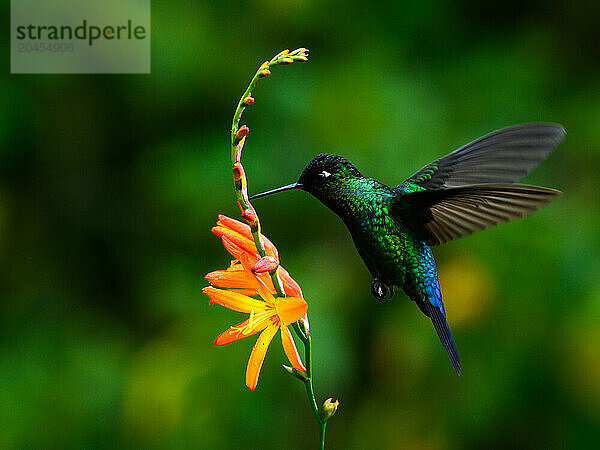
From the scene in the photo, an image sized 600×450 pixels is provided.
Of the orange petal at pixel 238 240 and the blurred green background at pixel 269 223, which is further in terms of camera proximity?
the blurred green background at pixel 269 223

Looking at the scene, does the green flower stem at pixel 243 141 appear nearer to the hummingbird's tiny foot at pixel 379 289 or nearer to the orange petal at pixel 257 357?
the orange petal at pixel 257 357

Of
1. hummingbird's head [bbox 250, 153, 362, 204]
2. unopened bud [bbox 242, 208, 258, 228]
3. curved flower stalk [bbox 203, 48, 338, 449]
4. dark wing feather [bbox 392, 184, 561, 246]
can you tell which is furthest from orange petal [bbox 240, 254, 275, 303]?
dark wing feather [bbox 392, 184, 561, 246]

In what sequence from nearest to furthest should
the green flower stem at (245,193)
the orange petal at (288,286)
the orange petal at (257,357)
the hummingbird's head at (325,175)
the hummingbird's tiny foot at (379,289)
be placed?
the green flower stem at (245,193)
the orange petal at (257,357)
the orange petal at (288,286)
the hummingbird's head at (325,175)
the hummingbird's tiny foot at (379,289)

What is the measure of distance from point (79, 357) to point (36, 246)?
737 millimetres

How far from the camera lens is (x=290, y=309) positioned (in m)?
1.17

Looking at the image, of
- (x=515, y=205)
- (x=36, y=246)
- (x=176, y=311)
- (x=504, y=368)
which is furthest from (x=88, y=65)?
(x=515, y=205)

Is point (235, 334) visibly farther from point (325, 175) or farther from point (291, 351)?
point (325, 175)

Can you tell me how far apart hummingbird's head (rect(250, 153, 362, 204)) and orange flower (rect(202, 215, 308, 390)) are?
0.21 meters

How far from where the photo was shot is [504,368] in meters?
2.99

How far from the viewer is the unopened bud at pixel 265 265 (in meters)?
1.12

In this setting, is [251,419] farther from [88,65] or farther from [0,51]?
[0,51]

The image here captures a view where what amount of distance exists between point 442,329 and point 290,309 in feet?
1.56

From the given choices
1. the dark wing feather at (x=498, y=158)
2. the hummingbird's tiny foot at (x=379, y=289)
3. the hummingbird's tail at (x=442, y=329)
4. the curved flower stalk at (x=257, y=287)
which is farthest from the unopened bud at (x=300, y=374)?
the dark wing feather at (x=498, y=158)

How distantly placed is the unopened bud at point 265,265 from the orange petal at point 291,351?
0.15 m
